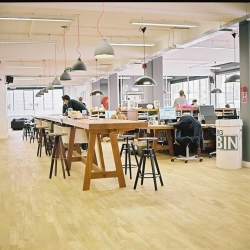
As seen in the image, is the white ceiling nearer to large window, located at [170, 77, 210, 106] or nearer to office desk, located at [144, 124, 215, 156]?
office desk, located at [144, 124, 215, 156]

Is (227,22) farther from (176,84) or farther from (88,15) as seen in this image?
(176,84)

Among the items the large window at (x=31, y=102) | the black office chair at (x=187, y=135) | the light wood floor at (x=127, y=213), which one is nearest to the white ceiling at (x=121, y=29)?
the black office chair at (x=187, y=135)

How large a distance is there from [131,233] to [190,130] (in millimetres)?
4606

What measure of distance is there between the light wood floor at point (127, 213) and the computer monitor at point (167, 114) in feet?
8.51

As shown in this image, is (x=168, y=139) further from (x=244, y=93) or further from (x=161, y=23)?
(x=161, y=23)

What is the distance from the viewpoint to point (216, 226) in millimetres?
3516

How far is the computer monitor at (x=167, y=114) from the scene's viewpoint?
29.0ft

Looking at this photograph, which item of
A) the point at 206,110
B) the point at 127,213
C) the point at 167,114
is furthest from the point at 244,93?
the point at 127,213

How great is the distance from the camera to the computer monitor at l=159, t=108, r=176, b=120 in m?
8.85

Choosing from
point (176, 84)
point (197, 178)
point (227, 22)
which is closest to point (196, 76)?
point (176, 84)

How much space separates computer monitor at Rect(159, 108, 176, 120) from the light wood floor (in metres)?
2.59

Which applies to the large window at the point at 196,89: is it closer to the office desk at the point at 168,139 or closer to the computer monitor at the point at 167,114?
the computer monitor at the point at 167,114

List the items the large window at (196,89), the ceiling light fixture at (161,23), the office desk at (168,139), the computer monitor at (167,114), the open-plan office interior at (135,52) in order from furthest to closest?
the large window at (196,89), the computer monitor at (167,114), the office desk at (168,139), the ceiling light fixture at (161,23), the open-plan office interior at (135,52)

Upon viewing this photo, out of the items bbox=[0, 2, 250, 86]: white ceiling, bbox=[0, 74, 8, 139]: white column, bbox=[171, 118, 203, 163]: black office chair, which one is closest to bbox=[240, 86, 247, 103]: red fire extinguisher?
bbox=[171, 118, 203, 163]: black office chair
